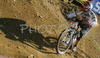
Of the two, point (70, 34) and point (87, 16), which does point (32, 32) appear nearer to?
point (70, 34)

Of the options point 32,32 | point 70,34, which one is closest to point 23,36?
point 32,32

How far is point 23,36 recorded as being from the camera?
500 centimetres

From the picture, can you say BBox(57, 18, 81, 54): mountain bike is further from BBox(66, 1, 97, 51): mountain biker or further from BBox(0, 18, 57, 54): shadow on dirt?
BBox(0, 18, 57, 54): shadow on dirt

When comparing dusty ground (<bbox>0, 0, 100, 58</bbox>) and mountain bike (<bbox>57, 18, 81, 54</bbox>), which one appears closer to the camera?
dusty ground (<bbox>0, 0, 100, 58</bbox>)

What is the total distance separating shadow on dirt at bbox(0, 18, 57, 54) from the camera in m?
4.74

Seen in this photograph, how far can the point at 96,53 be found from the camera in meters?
6.25

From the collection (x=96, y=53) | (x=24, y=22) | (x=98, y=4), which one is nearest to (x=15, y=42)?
(x=24, y=22)

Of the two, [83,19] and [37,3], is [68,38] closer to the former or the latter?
[83,19]

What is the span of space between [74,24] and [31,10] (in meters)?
3.07

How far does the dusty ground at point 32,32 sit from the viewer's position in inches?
165

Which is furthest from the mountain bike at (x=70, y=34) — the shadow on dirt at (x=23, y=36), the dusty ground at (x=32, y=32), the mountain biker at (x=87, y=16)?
the shadow on dirt at (x=23, y=36)

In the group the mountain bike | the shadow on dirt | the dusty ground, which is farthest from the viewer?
the shadow on dirt

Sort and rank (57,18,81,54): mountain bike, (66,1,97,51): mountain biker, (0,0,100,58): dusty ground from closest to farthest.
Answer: (0,0,100,58): dusty ground
(66,1,97,51): mountain biker
(57,18,81,54): mountain bike

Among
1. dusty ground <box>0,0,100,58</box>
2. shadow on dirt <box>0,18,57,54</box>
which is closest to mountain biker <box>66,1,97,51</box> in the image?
dusty ground <box>0,0,100,58</box>
